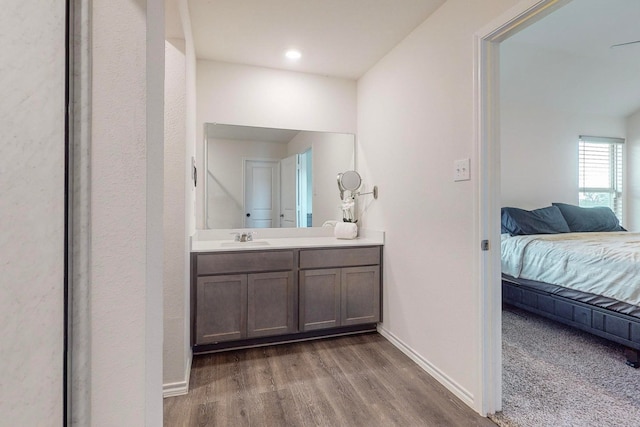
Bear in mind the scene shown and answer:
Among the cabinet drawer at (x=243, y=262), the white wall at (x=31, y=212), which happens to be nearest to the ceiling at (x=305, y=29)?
the white wall at (x=31, y=212)

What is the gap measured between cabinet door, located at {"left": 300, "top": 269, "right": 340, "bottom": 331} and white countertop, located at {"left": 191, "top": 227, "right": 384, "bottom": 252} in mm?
249

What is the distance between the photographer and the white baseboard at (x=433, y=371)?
180 cm

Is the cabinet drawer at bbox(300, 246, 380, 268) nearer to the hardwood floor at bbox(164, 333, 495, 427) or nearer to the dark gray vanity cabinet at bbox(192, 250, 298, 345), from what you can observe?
the dark gray vanity cabinet at bbox(192, 250, 298, 345)

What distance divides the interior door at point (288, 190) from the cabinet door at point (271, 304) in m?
0.72

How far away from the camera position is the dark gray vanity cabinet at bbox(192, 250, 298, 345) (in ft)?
7.57

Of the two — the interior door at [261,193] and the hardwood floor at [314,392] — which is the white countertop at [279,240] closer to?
the interior door at [261,193]

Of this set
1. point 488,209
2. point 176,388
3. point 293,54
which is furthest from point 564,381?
point 293,54

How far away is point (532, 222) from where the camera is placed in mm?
3695

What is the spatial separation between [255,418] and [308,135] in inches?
92.3

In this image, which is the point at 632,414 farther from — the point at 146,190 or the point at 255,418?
the point at 146,190

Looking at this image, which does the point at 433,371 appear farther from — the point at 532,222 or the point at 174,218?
the point at 532,222

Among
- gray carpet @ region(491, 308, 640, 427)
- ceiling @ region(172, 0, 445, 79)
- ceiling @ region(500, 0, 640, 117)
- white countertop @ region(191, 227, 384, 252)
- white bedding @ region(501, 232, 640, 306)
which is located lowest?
gray carpet @ region(491, 308, 640, 427)

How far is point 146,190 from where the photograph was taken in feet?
2.71

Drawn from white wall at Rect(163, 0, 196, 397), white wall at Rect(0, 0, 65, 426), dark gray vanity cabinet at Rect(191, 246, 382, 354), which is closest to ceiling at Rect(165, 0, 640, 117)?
white wall at Rect(163, 0, 196, 397)
